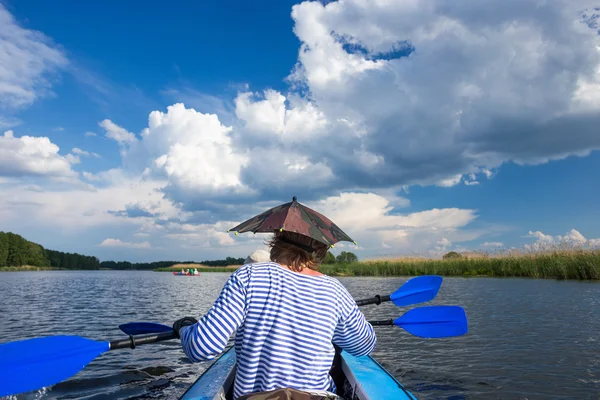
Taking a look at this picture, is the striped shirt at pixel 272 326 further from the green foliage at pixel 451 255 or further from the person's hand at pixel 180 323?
the green foliage at pixel 451 255

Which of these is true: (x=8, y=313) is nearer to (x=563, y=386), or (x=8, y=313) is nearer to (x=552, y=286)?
(x=563, y=386)

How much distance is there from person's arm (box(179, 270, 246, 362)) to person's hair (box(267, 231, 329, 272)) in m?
0.39

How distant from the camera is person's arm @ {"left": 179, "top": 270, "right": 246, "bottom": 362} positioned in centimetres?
209

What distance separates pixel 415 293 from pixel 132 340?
3.59 metres

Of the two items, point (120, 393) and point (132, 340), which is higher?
point (132, 340)

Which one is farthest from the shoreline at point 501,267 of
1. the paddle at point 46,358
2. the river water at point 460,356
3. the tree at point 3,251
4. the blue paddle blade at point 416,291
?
the tree at point 3,251

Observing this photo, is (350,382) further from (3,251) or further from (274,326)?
(3,251)

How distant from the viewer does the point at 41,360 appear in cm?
305

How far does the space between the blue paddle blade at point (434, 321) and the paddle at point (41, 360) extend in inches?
119

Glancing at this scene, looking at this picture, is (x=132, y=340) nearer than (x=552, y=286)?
Yes

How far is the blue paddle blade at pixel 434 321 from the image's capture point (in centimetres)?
449

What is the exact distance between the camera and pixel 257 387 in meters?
2.28

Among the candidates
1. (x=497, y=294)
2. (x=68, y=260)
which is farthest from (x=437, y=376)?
(x=68, y=260)

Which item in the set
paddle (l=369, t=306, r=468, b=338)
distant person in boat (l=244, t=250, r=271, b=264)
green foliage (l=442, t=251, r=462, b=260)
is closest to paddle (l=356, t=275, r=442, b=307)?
paddle (l=369, t=306, r=468, b=338)
